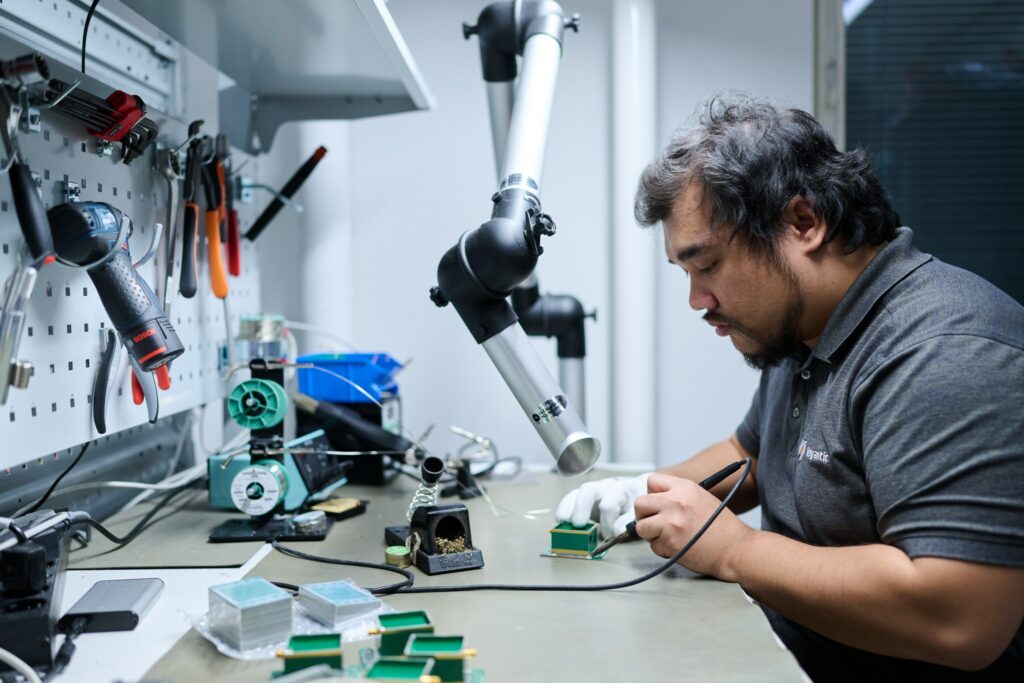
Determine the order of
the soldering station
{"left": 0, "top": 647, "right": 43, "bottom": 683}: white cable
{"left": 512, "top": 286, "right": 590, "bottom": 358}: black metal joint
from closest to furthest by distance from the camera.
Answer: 1. {"left": 0, "top": 647, "right": 43, "bottom": 683}: white cable
2. the soldering station
3. {"left": 512, "top": 286, "right": 590, "bottom": 358}: black metal joint

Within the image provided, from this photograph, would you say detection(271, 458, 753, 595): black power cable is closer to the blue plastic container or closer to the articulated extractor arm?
the articulated extractor arm

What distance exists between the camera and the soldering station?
77 centimetres

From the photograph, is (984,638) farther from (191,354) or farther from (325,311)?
(325,311)

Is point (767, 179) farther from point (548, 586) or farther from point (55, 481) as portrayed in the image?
point (55, 481)

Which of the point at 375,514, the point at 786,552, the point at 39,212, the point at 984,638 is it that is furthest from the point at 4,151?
the point at 984,638

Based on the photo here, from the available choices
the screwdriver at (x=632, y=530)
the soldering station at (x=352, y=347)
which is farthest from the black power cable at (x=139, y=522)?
the screwdriver at (x=632, y=530)

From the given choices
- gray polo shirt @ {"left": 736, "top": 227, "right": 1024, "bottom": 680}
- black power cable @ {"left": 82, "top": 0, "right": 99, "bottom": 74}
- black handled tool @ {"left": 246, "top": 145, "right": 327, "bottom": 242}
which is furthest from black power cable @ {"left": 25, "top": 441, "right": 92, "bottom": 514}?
gray polo shirt @ {"left": 736, "top": 227, "right": 1024, "bottom": 680}

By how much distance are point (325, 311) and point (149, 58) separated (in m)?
0.73

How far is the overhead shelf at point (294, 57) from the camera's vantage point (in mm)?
1186

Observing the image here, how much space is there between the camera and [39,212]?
0.88 metres

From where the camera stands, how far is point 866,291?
41.4 inches

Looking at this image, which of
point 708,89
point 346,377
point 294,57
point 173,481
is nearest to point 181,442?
point 173,481

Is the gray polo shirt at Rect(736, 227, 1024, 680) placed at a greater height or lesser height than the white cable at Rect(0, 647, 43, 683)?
greater

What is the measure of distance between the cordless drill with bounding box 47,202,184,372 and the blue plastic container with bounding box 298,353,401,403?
484 mm
